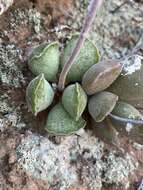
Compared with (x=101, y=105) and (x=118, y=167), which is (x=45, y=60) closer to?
(x=101, y=105)

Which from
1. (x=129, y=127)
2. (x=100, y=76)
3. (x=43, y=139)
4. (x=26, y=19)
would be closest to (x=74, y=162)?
(x=43, y=139)

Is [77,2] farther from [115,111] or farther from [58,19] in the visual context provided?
[115,111]

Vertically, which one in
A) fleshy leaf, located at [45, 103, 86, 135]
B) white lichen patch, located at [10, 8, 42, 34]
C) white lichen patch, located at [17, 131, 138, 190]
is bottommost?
white lichen patch, located at [17, 131, 138, 190]

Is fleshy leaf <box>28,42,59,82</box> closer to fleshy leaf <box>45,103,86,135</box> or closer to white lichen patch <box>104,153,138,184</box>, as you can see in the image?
fleshy leaf <box>45,103,86,135</box>

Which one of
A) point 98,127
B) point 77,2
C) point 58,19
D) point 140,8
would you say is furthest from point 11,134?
point 140,8

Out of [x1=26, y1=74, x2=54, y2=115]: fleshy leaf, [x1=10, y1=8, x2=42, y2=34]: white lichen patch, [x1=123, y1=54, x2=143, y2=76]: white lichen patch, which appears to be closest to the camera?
[x1=26, y1=74, x2=54, y2=115]: fleshy leaf

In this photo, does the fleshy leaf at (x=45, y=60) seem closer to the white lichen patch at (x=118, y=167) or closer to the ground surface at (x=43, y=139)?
the ground surface at (x=43, y=139)

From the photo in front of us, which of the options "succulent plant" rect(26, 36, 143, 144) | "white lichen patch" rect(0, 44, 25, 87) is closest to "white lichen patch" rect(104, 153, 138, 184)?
"succulent plant" rect(26, 36, 143, 144)
